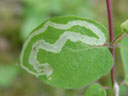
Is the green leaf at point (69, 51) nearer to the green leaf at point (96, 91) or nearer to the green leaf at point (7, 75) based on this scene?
the green leaf at point (96, 91)

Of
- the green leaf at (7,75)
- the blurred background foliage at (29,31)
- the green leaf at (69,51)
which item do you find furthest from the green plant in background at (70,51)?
the green leaf at (7,75)

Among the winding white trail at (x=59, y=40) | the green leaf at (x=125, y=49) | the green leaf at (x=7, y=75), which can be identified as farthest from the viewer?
the green leaf at (x=7, y=75)

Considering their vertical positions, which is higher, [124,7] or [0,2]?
[0,2]

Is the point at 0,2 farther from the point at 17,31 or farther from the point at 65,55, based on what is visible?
the point at 65,55

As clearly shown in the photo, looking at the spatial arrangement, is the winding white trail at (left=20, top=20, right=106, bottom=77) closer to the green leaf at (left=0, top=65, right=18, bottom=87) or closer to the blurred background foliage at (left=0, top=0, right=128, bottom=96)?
the blurred background foliage at (left=0, top=0, right=128, bottom=96)

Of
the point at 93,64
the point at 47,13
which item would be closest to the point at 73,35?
the point at 93,64

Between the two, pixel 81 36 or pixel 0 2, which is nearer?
pixel 81 36
